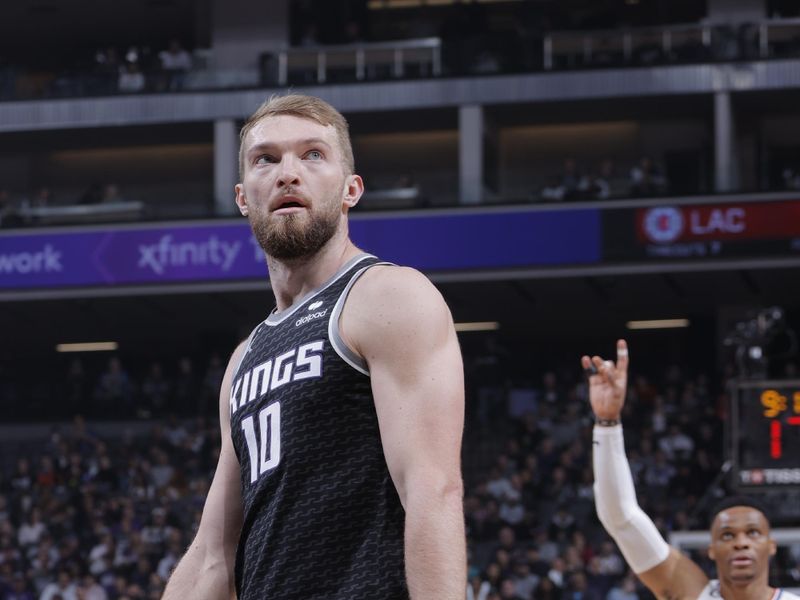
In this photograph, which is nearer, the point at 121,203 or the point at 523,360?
the point at 121,203

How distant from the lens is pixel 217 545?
3.60 m

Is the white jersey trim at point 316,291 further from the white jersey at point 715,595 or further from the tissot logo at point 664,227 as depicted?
the tissot logo at point 664,227

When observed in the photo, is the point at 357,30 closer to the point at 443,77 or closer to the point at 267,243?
the point at 443,77

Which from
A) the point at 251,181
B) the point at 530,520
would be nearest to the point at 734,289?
the point at 530,520

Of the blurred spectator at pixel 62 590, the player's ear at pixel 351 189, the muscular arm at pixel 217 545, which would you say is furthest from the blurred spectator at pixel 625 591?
the player's ear at pixel 351 189

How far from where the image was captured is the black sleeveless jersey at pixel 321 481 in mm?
3127

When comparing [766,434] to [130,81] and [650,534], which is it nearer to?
[650,534]

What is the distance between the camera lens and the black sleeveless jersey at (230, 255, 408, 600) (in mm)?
3127

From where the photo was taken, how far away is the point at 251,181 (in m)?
3.38

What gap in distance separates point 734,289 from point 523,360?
466cm

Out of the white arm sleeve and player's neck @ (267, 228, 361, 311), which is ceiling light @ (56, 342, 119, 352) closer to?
the white arm sleeve

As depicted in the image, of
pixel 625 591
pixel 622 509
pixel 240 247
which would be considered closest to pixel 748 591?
pixel 622 509

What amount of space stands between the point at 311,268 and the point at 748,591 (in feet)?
10.0

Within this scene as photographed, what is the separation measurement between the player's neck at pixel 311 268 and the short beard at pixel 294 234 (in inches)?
1.4
